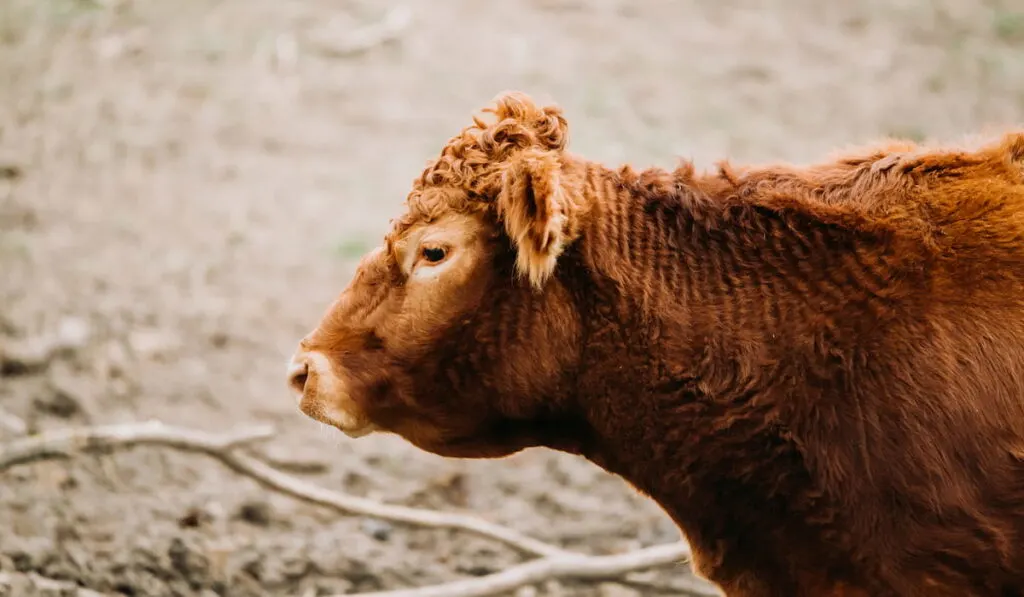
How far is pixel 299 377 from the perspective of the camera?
3395mm

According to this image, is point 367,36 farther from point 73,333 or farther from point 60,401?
point 60,401

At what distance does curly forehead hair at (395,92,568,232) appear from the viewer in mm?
3236

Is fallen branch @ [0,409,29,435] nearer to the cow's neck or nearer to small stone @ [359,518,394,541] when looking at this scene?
small stone @ [359,518,394,541]

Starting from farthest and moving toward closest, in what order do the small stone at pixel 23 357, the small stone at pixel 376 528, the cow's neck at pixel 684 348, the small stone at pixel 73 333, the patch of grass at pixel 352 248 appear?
the patch of grass at pixel 352 248 < the small stone at pixel 73 333 < the small stone at pixel 23 357 < the small stone at pixel 376 528 < the cow's neck at pixel 684 348

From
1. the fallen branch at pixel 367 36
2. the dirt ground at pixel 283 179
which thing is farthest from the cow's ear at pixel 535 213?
the fallen branch at pixel 367 36

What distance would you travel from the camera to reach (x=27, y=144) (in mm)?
8672

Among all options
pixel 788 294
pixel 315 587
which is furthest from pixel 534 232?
pixel 315 587

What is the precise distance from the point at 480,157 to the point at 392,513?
2286 mm

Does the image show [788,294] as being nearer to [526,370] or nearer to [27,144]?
[526,370]

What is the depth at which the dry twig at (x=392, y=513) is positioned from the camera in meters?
4.54

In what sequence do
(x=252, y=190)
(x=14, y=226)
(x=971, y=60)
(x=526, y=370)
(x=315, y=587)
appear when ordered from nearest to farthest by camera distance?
(x=526, y=370), (x=315, y=587), (x=14, y=226), (x=252, y=190), (x=971, y=60)

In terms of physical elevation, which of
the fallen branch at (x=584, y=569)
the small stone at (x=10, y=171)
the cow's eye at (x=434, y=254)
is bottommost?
the fallen branch at (x=584, y=569)

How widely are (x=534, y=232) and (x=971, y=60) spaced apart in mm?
8379

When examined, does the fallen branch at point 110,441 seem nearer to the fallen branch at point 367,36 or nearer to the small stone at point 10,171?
the small stone at point 10,171
